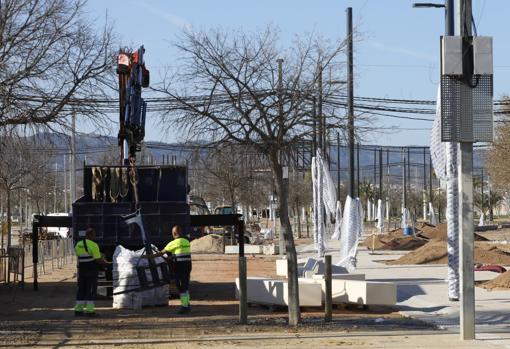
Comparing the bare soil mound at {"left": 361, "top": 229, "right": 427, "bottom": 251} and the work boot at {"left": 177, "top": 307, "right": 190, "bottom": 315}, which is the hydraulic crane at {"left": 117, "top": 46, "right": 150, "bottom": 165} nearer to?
the work boot at {"left": 177, "top": 307, "right": 190, "bottom": 315}

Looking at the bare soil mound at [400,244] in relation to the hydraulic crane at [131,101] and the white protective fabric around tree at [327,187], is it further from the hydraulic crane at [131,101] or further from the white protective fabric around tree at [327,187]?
the hydraulic crane at [131,101]

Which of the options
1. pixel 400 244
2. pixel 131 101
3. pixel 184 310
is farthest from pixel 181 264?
pixel 400 244

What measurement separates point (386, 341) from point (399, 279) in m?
14.3

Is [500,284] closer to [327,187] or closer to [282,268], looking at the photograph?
[282,268]

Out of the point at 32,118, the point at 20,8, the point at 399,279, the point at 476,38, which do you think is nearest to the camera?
the point at 476,38

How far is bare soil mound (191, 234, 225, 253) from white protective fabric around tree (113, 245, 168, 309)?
31.9 meters

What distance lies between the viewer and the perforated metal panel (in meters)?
14.4

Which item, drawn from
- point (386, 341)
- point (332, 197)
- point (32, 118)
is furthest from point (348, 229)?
point (386, 341)

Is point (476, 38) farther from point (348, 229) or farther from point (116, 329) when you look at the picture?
point (348, 229)

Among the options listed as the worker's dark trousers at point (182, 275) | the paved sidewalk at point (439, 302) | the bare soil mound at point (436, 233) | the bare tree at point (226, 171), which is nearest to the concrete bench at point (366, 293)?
the paved sidewalk at point (439, 302)

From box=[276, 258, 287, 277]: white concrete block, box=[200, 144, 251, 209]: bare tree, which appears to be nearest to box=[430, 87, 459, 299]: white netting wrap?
box=[200, 144, 251, 209]: bare tree

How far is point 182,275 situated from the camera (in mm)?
18672

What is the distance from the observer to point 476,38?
14172mm

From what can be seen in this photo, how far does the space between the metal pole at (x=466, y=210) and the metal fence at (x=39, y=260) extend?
1482 cm
